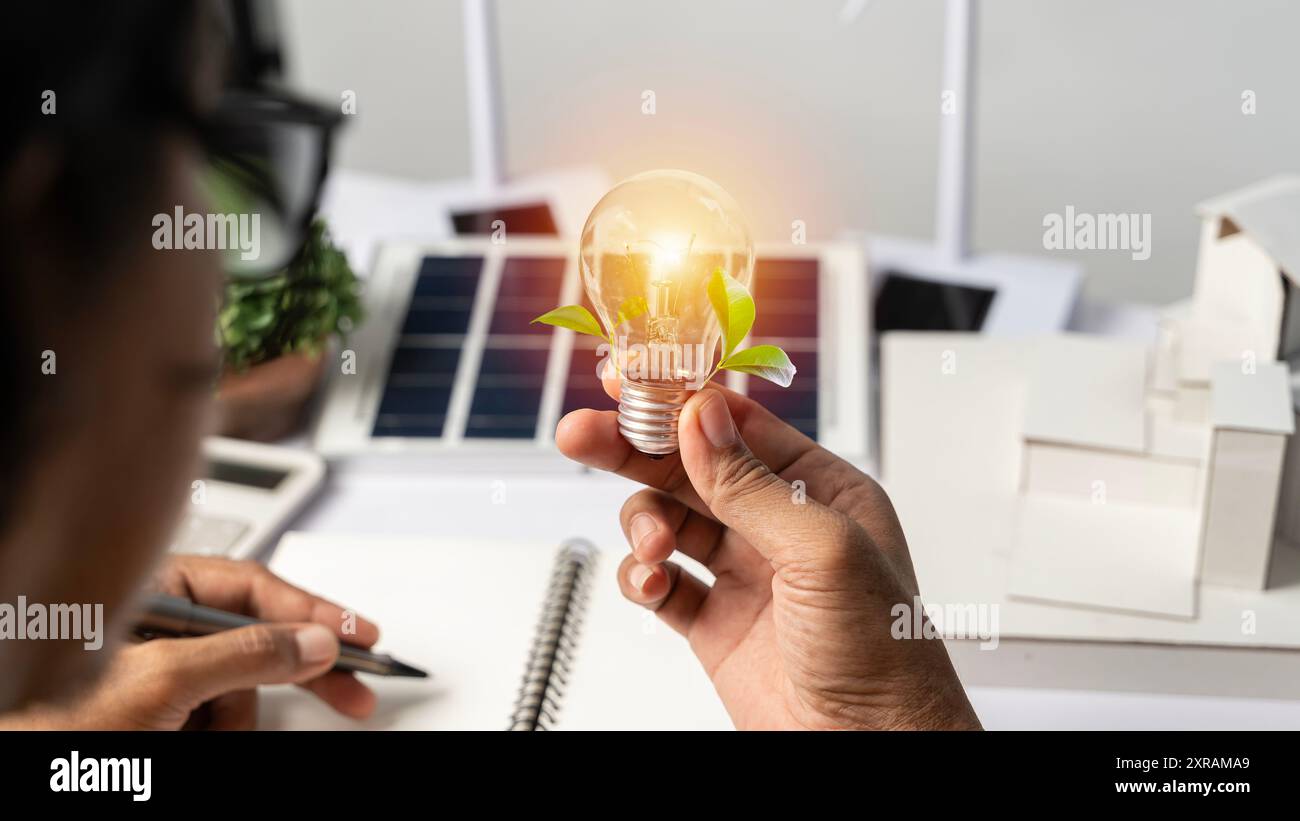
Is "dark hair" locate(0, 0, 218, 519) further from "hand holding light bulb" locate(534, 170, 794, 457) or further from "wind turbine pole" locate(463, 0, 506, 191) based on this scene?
"wind turbine pole" locate(463, 0, 506, 191)

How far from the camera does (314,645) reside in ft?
3.07

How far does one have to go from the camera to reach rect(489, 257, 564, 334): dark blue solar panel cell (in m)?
1.44

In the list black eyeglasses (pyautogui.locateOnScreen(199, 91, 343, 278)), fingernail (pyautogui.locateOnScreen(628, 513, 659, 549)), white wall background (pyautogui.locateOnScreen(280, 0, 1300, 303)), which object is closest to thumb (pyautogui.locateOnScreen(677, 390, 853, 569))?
fingernail (pyautogui.locateOnScreen(628, 513, 659, 549))

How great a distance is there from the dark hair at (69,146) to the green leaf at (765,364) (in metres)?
0.46

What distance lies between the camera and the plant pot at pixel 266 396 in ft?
4.34

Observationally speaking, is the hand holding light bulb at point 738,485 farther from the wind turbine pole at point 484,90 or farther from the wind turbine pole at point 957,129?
the wind turbine pole at point 484,90

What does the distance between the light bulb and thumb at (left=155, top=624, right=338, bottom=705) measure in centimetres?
32

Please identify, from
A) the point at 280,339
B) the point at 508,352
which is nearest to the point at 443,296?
the point at 508,352

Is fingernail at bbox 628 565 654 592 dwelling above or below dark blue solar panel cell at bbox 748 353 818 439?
below

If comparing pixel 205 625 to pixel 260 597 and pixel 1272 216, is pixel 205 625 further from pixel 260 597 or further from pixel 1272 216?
pixel 1272 216

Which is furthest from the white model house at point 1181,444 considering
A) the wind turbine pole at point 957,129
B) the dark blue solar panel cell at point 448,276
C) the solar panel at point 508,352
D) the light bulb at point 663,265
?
the dark blue solar panel cell at point 448,276

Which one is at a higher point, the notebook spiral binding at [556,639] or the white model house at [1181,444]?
the white model house at [1181,444]

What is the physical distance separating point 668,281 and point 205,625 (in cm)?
44

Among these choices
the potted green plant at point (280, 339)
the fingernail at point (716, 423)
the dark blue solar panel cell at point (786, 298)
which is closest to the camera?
the fingernail at point (716, 423)
